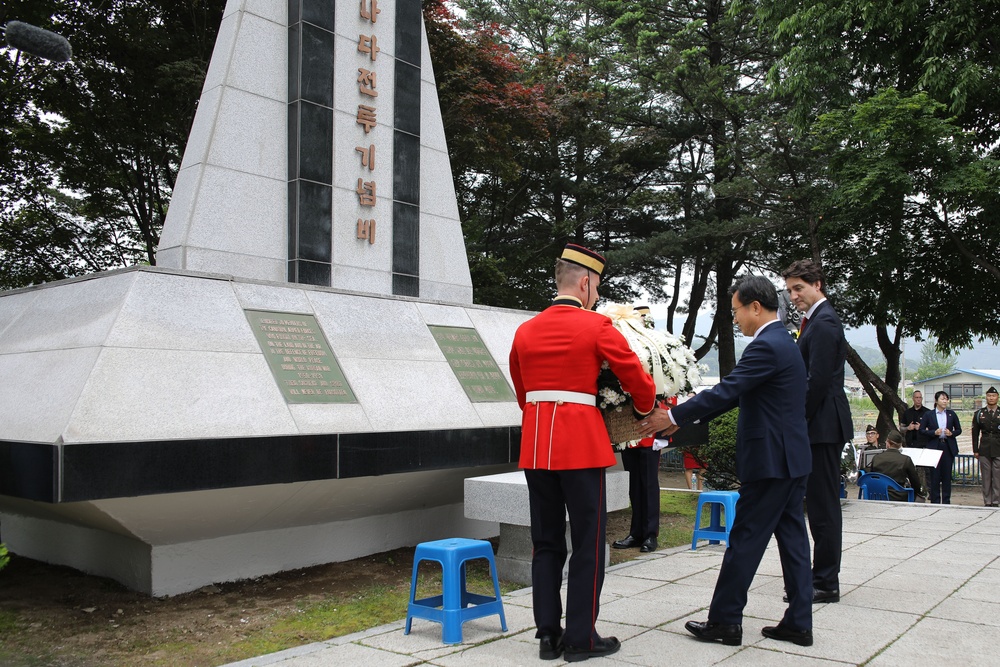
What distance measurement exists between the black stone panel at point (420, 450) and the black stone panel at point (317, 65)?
3.54m

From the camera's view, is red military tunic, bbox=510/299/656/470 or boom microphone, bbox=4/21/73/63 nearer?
red military tunic, bbox=510/299/656/470

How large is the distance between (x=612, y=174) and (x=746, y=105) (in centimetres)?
360

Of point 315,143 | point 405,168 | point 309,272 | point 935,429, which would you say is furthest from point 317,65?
point 935,429

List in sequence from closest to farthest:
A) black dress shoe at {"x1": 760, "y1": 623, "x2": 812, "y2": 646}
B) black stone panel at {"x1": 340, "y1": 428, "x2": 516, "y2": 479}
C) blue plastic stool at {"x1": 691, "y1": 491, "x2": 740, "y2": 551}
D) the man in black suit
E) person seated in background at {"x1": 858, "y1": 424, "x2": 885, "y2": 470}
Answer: black dress shoe at {"x1": 760, "y1": 623, "x2": 812, "y2": 646}
the man in black suit
black stone panel at {"x1": 340, "y1": 428, "x2": 516, "y2": 479}
blue plastic stool at {"x1": 691, "y1": 491, "x2": 740, "y2": 551}
person seated in background at {"x1": 858, "y1": 424, "x2": 885, "y2": 470}

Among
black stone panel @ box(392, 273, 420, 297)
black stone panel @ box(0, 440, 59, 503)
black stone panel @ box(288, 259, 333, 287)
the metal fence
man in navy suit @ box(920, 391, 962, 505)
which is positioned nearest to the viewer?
black stone panel @ box(0, 440, 59, 503)

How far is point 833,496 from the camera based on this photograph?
514 centimetres

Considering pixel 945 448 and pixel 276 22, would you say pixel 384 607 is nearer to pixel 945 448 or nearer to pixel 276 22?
pixel 276 22

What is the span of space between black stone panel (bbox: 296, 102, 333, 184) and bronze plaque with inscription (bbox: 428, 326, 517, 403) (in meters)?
1.82

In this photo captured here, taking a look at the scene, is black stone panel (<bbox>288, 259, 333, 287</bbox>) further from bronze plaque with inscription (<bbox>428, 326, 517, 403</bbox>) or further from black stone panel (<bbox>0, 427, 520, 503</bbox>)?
black stone panel (<bbox>0, 427, 520, 503</bbox>)

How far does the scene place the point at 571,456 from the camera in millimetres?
3963

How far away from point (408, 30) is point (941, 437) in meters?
9.13

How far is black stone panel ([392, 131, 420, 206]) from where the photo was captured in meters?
8.57

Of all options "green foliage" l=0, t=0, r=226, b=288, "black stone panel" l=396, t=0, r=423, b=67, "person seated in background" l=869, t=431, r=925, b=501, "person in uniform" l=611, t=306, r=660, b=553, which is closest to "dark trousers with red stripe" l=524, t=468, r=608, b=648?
"person in uniform" l=611, t=306, r=660, b=553

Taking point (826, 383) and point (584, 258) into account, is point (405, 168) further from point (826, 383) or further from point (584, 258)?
point (826, 383)
